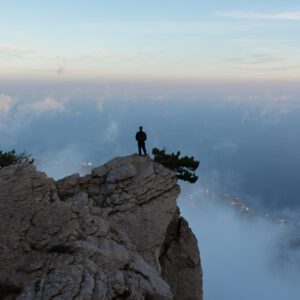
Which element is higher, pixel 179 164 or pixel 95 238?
pixel 179 164

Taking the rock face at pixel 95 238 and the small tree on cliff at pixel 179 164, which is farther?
the small tree on cliff at pixel 179 164

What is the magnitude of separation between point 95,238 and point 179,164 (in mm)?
16911

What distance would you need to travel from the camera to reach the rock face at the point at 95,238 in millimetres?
17734

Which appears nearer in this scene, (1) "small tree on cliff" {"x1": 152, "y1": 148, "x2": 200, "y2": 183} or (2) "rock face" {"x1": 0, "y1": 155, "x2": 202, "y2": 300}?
(2) "rock face" {"x1": 0, "y1": 155, "x2": 202, "y2": 300}

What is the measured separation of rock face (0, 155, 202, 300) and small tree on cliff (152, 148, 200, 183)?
2.54 meters

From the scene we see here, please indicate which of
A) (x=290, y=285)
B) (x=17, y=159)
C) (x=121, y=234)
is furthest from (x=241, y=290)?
(x=121, y=234)

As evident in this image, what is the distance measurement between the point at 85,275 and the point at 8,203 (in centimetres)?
744

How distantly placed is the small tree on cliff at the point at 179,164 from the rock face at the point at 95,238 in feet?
8.32

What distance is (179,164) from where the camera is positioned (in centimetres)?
3688

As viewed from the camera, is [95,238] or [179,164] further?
[179,164]

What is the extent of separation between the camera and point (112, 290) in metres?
18.0

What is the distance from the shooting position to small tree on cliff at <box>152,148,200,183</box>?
3669cm

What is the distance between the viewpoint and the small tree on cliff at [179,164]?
3669cm

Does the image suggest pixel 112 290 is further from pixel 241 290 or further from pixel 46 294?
pixel 241 290
